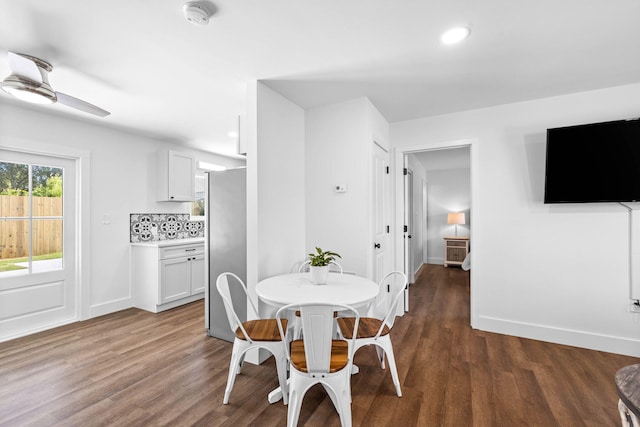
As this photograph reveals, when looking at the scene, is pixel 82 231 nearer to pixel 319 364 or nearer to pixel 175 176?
pixel 175 176

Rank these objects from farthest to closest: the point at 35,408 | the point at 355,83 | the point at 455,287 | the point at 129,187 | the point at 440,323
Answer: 1. the point at 455,287
2. the point at 129,187
3. the point at 440,323
4. the point at 355,83
5. the point at 35,408

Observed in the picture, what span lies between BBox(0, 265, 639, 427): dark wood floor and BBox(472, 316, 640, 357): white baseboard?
0.10m

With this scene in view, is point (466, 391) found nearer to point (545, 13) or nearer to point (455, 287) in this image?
point (545, 13)

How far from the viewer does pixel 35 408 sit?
1.90 m

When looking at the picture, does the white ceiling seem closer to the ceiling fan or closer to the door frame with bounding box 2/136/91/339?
the ceiling fan

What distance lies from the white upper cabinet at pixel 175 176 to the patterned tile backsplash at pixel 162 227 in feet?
1.10

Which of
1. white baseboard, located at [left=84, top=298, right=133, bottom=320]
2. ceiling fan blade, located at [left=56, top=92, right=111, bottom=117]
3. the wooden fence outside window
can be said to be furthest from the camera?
white baseboard, located at [left=84, top=298, right=133, bottom=320]

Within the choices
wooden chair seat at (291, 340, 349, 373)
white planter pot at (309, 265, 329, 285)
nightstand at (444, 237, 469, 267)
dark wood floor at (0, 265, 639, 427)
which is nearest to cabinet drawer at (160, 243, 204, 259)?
dark wood floor at (0, 265, 639, 427)

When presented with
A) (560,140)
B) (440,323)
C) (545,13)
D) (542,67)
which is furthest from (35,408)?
(560,140)

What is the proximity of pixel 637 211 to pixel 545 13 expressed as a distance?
83.4 inches

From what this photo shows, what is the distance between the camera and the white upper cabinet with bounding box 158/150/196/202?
4289 millimetres

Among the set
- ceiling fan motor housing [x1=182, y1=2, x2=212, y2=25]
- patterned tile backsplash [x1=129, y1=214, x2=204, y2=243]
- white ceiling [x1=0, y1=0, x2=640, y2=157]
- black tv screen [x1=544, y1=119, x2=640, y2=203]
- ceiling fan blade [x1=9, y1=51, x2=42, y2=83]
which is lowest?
patterned tile backsplash [x1=129, y1=214, x2=204, y2=243]

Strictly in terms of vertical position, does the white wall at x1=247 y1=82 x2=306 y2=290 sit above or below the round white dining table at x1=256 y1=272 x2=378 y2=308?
above

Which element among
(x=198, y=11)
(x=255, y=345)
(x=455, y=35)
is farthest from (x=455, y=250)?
(x=198, y=11)
